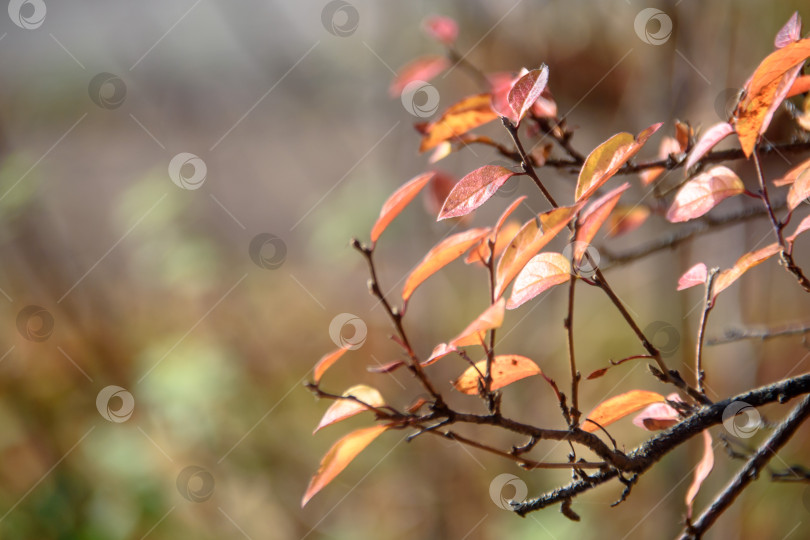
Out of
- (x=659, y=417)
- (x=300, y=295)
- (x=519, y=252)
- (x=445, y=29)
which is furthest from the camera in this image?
(x=300, y=295)

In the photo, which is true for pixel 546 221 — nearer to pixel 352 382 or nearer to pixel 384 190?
pixel 384 190

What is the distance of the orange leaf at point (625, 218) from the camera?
0.87 meters

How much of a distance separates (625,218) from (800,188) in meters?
0.45

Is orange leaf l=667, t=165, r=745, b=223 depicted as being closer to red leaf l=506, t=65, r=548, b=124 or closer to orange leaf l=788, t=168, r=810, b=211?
orange leaf l=788, t=168, r=810, b=211

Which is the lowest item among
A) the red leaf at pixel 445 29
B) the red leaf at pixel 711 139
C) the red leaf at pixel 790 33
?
the red leaf at pixel 711 139

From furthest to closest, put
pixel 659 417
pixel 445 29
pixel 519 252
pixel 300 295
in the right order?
pixel 300 295
pixel 445 29
pixel 659 417
pixel 519 252

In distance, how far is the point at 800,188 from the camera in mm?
450

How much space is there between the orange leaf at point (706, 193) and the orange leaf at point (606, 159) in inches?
3.8

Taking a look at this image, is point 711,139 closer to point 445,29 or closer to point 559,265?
point 559,265

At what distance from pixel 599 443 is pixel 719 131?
25 centimetres

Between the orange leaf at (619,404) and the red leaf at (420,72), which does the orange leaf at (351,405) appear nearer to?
the orange leaf at (619,404)

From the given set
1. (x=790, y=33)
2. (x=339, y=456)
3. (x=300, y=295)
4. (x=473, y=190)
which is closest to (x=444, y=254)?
(x=473, y=190)

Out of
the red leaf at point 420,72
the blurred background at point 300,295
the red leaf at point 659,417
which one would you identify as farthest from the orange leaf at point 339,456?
the blurred background at point 300,295

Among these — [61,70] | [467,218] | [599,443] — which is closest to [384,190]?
[467,218]
